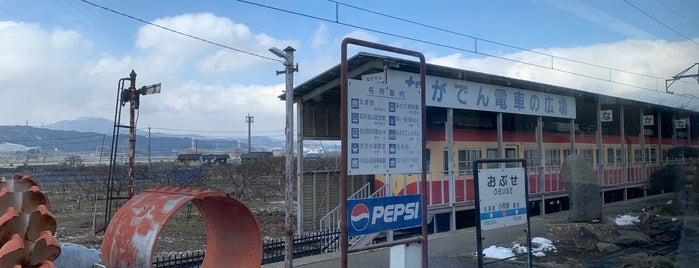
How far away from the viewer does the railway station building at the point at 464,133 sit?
1184 centimetres

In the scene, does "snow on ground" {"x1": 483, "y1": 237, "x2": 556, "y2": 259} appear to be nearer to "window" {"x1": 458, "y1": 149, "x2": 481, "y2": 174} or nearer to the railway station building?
the railway station building

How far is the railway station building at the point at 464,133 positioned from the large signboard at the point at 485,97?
2cm

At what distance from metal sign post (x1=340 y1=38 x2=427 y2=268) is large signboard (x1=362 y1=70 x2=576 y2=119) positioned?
4850mm

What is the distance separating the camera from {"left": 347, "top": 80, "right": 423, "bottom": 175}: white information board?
453 centimetres

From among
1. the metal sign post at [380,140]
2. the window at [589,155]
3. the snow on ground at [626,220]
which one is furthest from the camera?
the window at [589,155]

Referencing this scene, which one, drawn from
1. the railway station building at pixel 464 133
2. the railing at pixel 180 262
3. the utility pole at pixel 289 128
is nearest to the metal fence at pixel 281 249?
the railing at pixel 180 262

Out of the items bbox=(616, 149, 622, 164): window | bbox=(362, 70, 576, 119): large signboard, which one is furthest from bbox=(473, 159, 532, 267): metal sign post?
bbox=(616, 149, 622, 164): window

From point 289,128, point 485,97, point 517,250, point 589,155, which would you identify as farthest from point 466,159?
point 289,128

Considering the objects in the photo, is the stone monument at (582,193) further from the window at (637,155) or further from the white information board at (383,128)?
the window at (637,155)

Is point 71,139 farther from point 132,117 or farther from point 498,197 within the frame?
Answer: point 498,197

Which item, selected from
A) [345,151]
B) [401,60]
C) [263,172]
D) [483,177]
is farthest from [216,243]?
[263,172]

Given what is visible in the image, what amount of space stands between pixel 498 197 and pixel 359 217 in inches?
77.1

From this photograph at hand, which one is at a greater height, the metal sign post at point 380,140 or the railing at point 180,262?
the metal sign post at point 380,140

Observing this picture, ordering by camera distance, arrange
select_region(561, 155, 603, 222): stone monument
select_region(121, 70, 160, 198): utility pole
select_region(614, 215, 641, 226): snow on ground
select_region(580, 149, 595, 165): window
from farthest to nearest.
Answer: select_region(580, 149, 595, 165): window, select_region(614, 215, 641, 226): snow on ground, select_region(561, 155, 603, 222): stone monument, select_region(121, 70, 160, 198): utility pole
